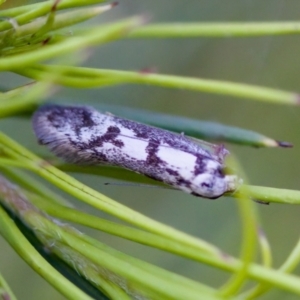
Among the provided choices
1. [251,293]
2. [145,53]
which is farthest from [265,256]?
[145,53]

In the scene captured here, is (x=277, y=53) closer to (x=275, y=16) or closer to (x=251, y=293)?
(x=275, y=16)

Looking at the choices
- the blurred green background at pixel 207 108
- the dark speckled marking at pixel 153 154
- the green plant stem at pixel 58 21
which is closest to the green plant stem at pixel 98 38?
the green plant stem at pixel 58 21

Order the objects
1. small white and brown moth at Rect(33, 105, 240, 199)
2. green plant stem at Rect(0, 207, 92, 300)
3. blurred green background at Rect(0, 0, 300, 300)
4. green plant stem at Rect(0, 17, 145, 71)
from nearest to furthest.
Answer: green plant stem at Rect(0, 17, 145, 71)
green plant stem at Rect(0, 207, 92, 300)
small white and brown moth at Rect(33, 105, 240, 199)
blurred green background at Rect(0, 0, 300, 300)

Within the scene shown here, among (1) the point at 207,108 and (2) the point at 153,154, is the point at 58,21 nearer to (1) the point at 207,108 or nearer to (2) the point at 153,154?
(2) the point at 153,154

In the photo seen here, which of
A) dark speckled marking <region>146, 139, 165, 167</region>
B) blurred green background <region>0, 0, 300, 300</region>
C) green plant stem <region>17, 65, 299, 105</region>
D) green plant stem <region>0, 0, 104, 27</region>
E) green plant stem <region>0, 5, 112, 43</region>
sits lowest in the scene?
blurred green background <region>0, 0, 300, 300</region>

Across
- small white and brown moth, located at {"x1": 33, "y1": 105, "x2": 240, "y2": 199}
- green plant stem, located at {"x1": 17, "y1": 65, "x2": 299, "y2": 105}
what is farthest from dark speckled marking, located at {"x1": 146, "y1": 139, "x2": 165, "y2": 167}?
green plant stem, located at {"x1": 17, "y1": 65, "x2": 299, "y2": 105}

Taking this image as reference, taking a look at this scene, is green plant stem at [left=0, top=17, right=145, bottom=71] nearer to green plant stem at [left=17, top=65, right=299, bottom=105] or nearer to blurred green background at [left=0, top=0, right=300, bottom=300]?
green plant stem at [left=17, top=65, right=299, bottom=105]

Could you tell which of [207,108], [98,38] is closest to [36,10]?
[98,38]
